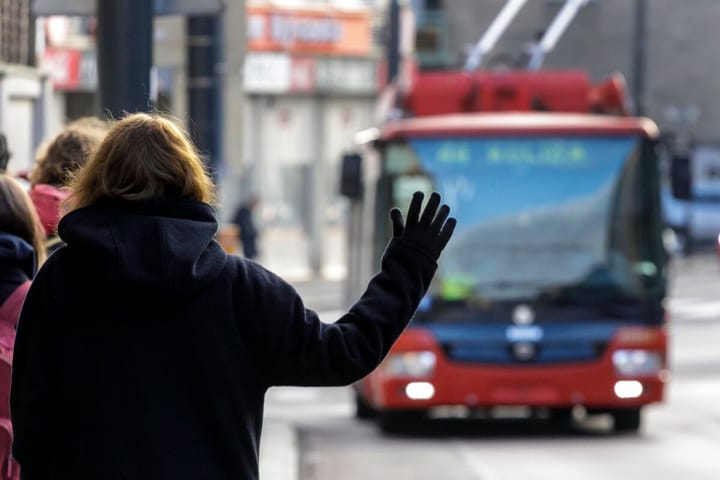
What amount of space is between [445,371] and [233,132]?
2528 mm

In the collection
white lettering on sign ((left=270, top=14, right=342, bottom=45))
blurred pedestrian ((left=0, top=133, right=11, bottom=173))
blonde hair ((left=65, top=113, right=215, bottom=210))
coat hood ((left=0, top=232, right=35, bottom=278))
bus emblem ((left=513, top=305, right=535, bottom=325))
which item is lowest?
bus emblem ((left=513, top=305, right=535, bottom=325))

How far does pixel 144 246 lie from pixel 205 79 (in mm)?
10153

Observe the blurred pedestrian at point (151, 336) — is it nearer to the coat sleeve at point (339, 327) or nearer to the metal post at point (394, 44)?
the coat sleeve at point (339, 327)

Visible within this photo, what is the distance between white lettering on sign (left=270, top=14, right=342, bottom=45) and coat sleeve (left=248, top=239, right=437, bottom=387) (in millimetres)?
37457

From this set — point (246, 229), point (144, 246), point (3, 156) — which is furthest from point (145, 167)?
point (246, 229)

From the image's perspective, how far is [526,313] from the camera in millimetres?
14922

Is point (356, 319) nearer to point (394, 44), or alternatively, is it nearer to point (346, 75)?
point (394, 44)

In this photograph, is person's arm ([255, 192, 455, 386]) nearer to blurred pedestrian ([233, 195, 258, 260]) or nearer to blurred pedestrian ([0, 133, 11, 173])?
blurred pedestrian ([0, 133, 11, 173])

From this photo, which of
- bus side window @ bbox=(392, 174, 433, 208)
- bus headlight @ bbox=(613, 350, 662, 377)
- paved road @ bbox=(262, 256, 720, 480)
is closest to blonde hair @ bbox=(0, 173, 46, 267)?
paved road @ bbox=(262, 256, 720, 480)

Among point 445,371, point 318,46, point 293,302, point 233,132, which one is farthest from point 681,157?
point 318,46

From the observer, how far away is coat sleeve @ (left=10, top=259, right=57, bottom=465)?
3.98 m

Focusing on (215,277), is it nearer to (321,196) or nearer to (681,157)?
(681,157)

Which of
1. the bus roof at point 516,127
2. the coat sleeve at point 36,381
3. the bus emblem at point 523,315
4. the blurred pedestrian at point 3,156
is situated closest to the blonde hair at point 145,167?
the coat sleeve at point 36,381

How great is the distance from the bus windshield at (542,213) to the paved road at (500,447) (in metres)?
1.12
